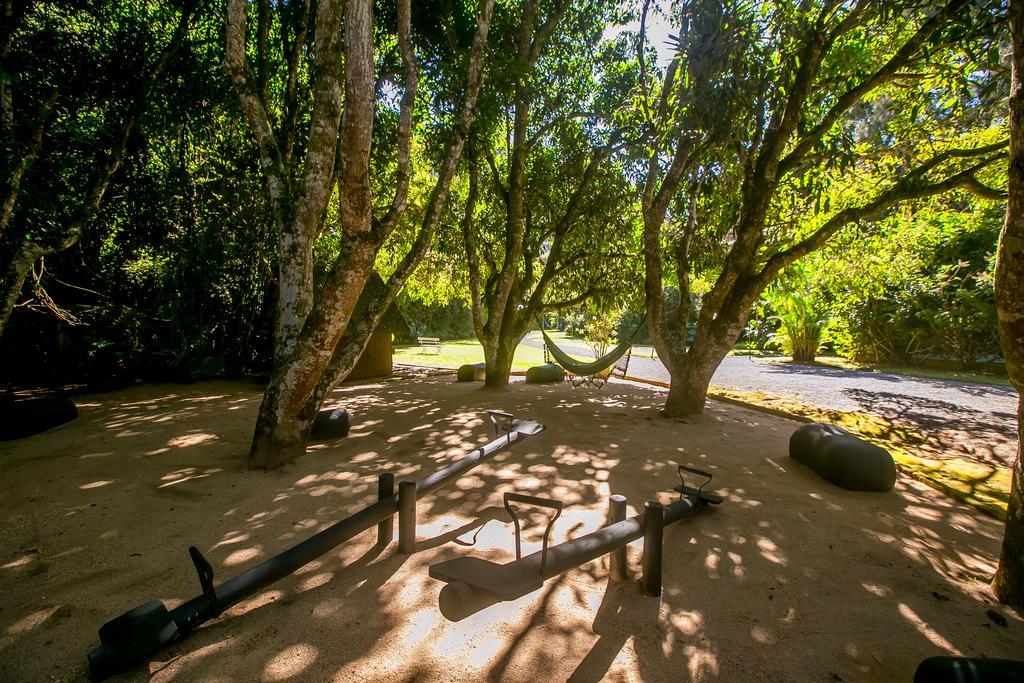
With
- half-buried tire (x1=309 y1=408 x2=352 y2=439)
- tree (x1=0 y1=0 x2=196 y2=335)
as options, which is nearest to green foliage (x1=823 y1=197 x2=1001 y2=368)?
half-buried tire (x1=309 y1=408 x2=352 y2=439)

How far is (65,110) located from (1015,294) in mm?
10826

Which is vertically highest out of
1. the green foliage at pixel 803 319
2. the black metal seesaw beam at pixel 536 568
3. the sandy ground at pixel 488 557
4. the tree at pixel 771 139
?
the tree at pixel 771 139

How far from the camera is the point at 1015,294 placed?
2.28 m

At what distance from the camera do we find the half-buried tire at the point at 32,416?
5.25 meters

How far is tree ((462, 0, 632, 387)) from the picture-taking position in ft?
28.2

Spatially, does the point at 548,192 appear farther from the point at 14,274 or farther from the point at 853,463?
the point at 14,274

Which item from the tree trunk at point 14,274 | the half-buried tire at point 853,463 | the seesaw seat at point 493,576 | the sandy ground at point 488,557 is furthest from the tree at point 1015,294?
the tree trunk at point 14,274

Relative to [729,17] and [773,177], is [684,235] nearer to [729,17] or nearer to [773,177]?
[773,177]

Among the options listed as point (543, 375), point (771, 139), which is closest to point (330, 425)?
point (543, 375)

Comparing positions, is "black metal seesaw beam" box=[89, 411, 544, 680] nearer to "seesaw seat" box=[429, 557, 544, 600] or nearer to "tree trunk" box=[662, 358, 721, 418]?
"seesaw seat" box=[429, 557, 544, 600]

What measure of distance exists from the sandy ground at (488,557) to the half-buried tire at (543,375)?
20.2ft

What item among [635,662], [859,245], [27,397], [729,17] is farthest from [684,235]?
[27,397]

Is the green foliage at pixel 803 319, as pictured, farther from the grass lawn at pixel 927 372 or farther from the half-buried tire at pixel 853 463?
the half-buried tire at pixel 853 463

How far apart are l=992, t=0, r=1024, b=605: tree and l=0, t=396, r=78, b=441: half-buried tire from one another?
9.26m
